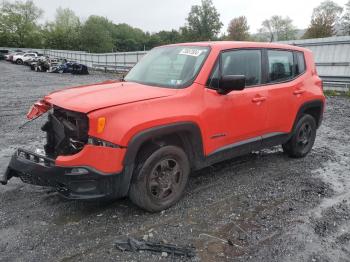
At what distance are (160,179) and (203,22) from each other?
295 feet

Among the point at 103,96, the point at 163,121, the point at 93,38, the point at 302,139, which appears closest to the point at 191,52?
the point at 163,121

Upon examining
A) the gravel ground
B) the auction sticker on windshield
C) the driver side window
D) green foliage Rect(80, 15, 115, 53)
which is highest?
green foliage Rect(80, 15, 115, 53)

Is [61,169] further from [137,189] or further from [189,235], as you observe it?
[189,235]

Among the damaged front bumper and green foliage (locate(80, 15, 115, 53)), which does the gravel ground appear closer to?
the damaged front bumper

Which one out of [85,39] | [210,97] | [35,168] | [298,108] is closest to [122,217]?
[35,168]

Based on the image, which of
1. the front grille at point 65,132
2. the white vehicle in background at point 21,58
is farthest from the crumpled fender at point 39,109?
the white vehicle in background at point 21,58

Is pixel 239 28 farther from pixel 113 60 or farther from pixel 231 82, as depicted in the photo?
pixel 231 82

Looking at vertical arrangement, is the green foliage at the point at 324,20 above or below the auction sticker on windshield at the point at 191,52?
above

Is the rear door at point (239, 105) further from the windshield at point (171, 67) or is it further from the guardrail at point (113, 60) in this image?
the guardrail at point (113, 60)

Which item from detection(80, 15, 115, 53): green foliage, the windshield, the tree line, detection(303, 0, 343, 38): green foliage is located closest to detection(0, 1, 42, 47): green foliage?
the tree line

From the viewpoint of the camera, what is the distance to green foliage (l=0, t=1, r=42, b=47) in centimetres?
7925

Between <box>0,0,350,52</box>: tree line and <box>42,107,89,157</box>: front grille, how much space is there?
7382cm

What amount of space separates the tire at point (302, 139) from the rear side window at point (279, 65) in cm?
85

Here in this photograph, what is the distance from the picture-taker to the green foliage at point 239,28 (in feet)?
290
